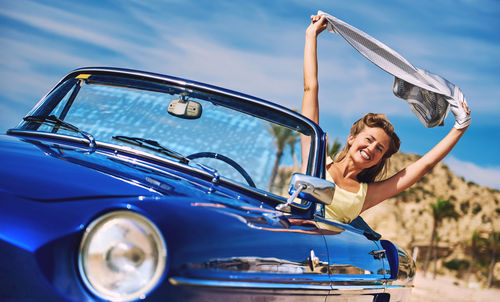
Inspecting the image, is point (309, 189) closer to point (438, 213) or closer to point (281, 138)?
point (281, 138)

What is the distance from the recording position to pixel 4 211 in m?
1.52

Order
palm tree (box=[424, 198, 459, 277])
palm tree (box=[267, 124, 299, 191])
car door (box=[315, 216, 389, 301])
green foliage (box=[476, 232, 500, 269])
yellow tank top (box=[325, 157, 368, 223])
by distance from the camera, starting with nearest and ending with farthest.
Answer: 1. car door (box=[315, 216, 389, 301])
2. palm tree (box=[267, 124, 299, 191])
3. yellow tank top (box=[325, 157, 368, 223])
4. palm tree (box=[424, 198, 459, 277])
5. green foliage (box=[476, 232, 500, 269])

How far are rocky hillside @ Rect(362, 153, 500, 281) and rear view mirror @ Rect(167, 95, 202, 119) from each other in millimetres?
56176

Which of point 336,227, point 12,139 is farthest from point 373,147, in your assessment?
point 12,139

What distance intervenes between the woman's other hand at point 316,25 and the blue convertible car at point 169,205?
5.63 feet

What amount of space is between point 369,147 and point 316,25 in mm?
1128

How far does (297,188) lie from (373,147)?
1751 mm

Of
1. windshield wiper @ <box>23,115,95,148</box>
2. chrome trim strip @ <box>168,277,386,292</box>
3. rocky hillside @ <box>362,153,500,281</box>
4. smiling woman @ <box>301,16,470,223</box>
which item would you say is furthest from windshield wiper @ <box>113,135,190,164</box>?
rocky hillside @ <box>362,153,500,281</box>

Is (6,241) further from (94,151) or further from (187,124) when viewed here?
(187,124)

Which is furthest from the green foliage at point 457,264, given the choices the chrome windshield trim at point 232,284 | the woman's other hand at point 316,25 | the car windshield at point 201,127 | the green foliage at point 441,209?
the chrome windshield trim at point 232,284

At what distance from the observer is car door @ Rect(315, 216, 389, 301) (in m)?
2.37

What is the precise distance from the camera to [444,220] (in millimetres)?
61062

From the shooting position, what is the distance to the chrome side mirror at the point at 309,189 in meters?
2.38

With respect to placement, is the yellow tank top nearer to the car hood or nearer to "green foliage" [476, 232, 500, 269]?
the car hood
